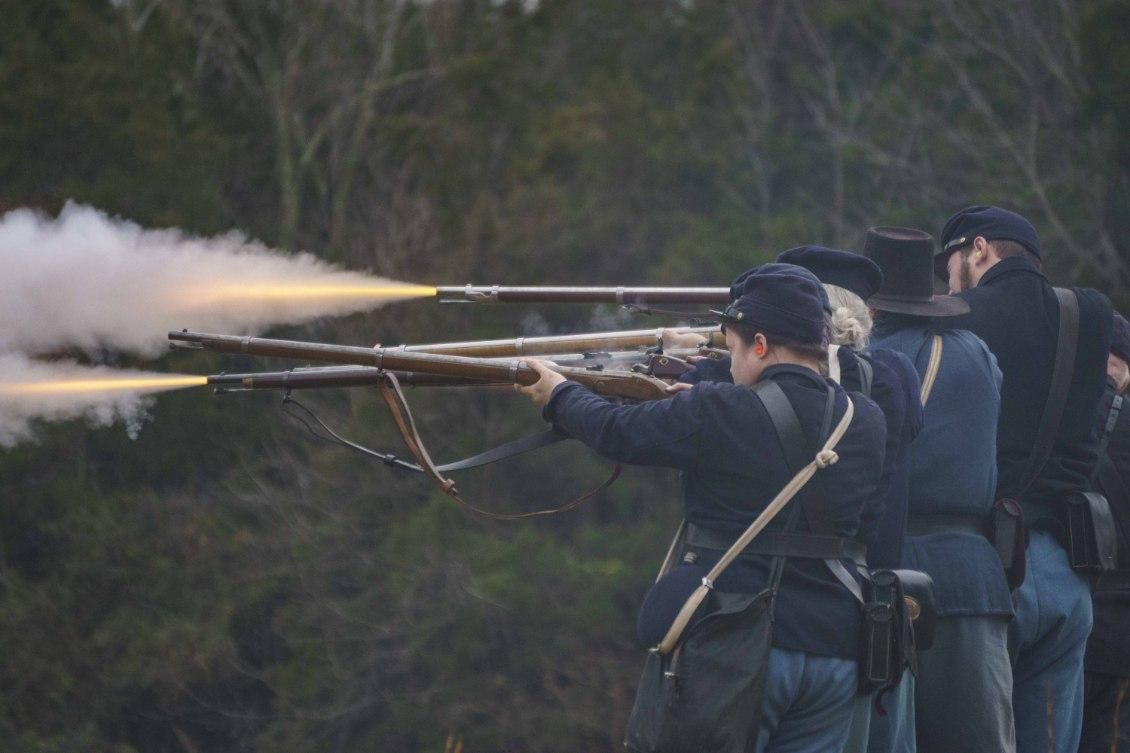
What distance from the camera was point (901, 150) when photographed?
22.6 metres

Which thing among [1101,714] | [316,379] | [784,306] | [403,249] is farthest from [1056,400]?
[403,249]

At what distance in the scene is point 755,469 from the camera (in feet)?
12.9

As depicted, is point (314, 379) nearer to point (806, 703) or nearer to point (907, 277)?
point (907, 277)

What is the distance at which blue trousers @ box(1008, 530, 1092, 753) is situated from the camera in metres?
5.00

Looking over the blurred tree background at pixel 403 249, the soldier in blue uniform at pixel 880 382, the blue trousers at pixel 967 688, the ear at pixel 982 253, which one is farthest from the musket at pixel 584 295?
the blurred tree background at pixel 403 249

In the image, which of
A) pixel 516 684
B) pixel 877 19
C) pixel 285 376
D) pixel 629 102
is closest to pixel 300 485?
pixel 516 684

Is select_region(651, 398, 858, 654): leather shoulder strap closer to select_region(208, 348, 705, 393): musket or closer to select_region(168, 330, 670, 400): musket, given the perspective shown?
select_region(168, 330, 670, 400): musket

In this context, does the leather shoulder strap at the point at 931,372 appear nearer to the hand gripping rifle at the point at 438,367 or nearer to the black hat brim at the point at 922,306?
the black hat brim at the point at 922,306

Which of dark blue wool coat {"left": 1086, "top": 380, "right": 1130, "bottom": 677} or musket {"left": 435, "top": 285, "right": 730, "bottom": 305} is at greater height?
musket {"left": 435, "top": 285, "right": 730, "bottom": 305}

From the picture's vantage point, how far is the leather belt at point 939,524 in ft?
15.3

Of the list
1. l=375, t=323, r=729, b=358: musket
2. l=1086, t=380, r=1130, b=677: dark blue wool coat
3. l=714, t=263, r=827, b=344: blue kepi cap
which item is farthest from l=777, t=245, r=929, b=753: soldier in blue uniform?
l=1086, t=380, r=1130, b=677: dark blue wool coat

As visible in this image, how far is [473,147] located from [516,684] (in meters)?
7.66

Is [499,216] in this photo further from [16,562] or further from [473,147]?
[16,562]

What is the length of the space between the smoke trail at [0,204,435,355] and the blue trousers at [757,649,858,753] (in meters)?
2.46
